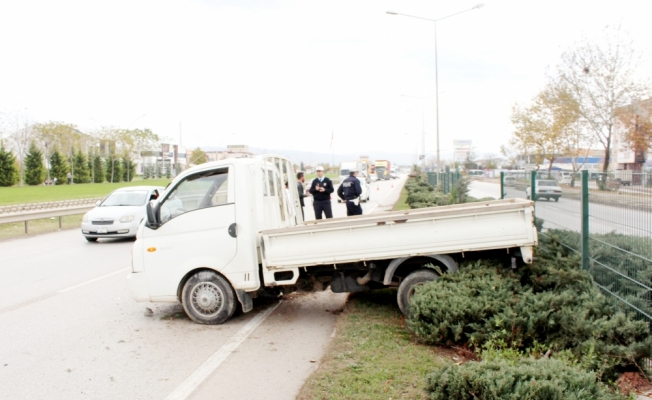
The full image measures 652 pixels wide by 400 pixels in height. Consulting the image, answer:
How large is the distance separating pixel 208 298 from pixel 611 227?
4.76 metres

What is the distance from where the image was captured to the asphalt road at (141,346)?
5.06 metres

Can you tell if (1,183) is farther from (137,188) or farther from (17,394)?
(17,394)

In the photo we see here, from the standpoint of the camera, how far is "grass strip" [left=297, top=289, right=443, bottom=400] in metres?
4.59

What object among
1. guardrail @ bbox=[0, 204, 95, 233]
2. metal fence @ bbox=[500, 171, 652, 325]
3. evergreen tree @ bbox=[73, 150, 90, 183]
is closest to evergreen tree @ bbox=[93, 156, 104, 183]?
evergreen tree @ bbox=[73, 150, 90, 183]

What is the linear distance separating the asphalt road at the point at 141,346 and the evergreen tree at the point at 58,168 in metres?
61.1

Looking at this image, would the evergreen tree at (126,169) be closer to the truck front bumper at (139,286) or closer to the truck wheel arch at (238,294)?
the truck front bumper at (139,286)

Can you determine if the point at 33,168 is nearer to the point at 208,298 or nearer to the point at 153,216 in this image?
the point at 153,216

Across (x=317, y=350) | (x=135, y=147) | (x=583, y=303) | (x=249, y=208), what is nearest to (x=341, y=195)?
(x=249, y=208)

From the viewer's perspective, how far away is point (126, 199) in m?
17.7

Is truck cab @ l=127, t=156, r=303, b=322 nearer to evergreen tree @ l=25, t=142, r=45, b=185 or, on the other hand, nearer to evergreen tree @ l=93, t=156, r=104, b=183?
evergreen tree @ l=25, t=142, r=45, b=185

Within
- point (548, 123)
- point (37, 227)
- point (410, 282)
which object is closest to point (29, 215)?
point (37, 227)

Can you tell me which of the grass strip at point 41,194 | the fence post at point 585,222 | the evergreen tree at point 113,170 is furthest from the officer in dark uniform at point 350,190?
the evergreen tree at point 113,170

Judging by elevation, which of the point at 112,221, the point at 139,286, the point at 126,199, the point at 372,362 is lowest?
the point at 372,362

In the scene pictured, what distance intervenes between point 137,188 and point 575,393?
1678cm
